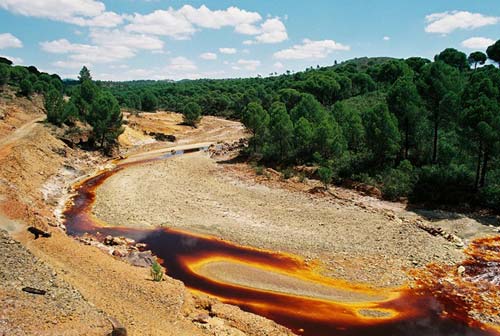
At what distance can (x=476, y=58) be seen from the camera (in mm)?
100312

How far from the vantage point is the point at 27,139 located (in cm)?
5575

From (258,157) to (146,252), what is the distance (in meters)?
34.9

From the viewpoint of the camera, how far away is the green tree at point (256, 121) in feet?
208

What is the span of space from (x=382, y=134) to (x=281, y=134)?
15.8m

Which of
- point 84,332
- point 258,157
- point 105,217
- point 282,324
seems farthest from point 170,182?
point 84,332

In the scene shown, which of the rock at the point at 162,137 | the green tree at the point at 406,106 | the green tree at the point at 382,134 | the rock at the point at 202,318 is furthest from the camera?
the rock at the point at 162,137

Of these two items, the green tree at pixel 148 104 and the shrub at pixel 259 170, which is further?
the green tree at pixel 148 104

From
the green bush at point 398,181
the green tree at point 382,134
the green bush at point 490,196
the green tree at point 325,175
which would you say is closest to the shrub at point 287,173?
the green tree at point 325,175

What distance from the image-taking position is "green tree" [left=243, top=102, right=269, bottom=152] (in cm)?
6338

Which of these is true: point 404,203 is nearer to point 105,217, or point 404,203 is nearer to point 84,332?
point 105,217

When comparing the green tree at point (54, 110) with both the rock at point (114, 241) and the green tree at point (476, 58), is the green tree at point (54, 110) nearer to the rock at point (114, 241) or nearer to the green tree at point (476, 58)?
the rock at point (114, 241)

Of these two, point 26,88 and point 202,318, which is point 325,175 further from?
point 26,88

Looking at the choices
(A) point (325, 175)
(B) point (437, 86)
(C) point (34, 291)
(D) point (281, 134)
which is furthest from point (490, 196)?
(C) point (34, 291)

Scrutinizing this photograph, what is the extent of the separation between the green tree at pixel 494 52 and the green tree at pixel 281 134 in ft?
215
